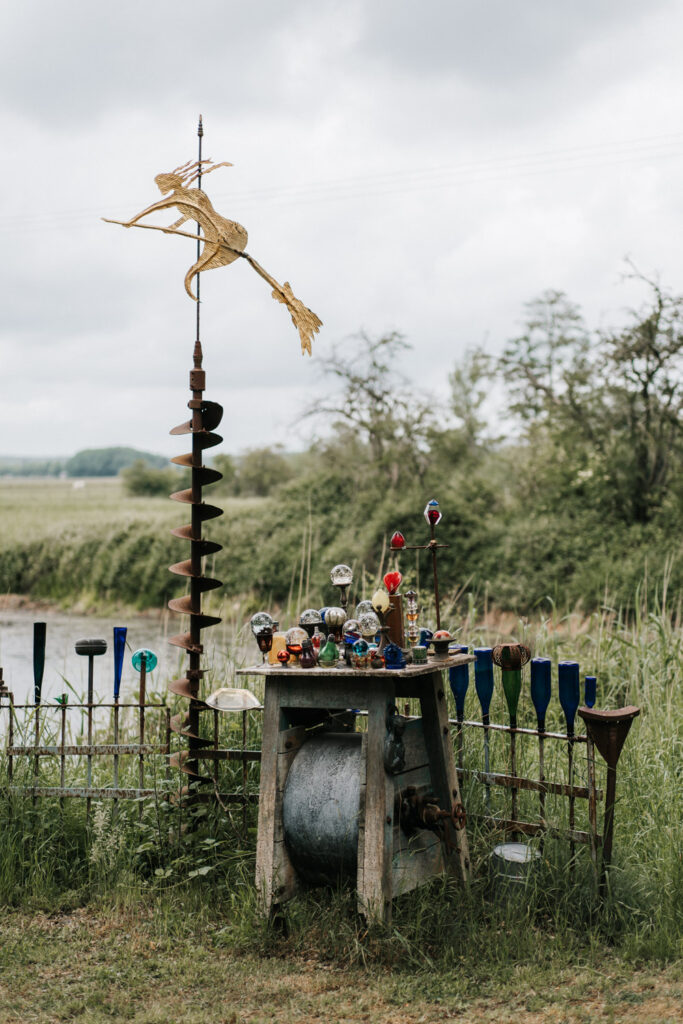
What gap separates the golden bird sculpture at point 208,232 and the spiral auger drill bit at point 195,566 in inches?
15.2

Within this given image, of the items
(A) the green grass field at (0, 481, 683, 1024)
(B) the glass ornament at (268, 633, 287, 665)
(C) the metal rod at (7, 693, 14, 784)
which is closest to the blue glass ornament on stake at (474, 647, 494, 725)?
(A) the green grass field at (0, 481, 683, 1024)

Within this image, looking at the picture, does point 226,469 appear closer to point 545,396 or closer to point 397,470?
point 397,470

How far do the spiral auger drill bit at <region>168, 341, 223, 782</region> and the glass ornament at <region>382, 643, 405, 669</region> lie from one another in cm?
116

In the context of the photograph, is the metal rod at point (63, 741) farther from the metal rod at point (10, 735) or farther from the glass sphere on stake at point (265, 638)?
the glass sphere on stake at point (265, 638)

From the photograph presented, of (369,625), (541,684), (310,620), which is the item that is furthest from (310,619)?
(541,684)

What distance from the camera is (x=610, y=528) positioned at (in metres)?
19.0

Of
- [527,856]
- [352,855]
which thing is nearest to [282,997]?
[352,855]

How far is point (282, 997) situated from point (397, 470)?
17.9 m

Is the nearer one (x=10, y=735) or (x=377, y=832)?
(x=377, y=832)

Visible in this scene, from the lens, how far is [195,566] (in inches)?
172

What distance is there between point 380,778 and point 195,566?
144 cm

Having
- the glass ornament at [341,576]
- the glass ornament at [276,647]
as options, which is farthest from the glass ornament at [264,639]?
the glass ornament at [341,576]

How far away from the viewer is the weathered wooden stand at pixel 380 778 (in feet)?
11.1

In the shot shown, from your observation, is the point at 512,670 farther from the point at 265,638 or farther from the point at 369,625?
the point at 265,638
